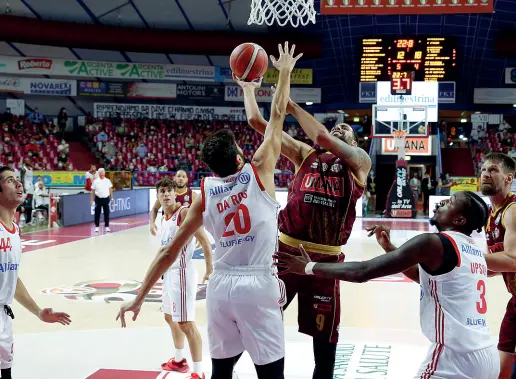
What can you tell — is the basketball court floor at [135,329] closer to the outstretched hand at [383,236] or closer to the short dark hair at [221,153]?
the outstretched hand at [383,236]

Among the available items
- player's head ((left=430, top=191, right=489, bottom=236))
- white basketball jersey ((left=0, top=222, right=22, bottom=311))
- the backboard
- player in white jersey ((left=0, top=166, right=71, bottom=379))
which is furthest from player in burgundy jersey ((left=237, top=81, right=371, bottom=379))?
the backboard

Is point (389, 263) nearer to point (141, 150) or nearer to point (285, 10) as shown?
point (285, 10)

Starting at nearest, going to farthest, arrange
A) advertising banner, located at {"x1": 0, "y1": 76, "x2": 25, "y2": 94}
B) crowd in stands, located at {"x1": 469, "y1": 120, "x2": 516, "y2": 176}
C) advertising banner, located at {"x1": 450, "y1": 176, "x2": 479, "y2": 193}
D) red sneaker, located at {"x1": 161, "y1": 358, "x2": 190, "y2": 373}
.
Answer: red sneaker, located at {"x1": 161, "y1": 358, "x2": 190, "y2": 373}, advertising banner, located at {"x1": 450, "y1": 176, "x2": 479, "y2": 193}, advertising banner, located at {"x1": 0, "y1": 76, "x2": 25, "y2": 94}, crowd in stands, located at {"x1": 469, "y1": 120, "x2": 516, "y2": 176}

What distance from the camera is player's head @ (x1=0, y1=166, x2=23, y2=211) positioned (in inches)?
166

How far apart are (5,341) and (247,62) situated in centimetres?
245

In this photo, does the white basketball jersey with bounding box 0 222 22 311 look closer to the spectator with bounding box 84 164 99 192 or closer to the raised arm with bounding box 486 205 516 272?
the raised arm with bounding box 486 205 516 272

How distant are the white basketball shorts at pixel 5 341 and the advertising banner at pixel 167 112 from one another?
28930mm

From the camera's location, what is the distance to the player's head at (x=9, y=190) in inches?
166

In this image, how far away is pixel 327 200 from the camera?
163 inches

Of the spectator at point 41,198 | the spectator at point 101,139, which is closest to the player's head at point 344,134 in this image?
the spectator at point 41,198

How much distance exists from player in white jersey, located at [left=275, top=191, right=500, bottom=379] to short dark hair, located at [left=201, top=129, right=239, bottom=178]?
3.16ft

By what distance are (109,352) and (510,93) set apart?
29162mm

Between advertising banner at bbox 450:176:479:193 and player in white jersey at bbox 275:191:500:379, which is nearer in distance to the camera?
player in white jersey at bbox 275:191:500:379

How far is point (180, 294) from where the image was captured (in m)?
5.36
